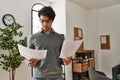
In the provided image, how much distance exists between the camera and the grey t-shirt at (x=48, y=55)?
1.28 m

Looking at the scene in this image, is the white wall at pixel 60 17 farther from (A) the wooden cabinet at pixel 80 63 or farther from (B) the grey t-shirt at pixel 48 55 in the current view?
(B) the grey t-shirt at pixel 48 55

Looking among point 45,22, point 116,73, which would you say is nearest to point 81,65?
point 116,73

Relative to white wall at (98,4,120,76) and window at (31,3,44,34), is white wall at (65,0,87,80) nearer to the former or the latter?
white wall at (98,4,120,76)

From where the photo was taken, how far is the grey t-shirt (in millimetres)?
1275

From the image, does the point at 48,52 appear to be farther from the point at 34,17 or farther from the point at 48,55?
the point at 34,17

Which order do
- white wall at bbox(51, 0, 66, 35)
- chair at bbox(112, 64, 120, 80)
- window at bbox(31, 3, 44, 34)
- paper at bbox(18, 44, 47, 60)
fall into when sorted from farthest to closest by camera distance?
white wall at bbox(51, 0, 66, 35) → chair at bbox(112, 64, 120, 80) → window at bbox(31, 3, 44, 34) → paper at bbox(18, 44, 47, 60)

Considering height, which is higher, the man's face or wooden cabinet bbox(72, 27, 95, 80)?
the man's face

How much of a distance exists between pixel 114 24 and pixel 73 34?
4.73 feet

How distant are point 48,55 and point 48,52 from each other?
0.02 metres

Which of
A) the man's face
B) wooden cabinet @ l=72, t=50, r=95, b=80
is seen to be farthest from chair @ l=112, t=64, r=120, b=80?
the man's face

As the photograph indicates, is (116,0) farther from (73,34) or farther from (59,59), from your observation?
(59,59)

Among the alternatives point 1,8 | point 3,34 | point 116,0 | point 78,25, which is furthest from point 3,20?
point 116,0

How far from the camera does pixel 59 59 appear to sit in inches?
53.2

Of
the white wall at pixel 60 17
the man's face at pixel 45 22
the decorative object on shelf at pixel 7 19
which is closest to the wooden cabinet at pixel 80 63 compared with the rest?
the white wall at pixel 60 17
